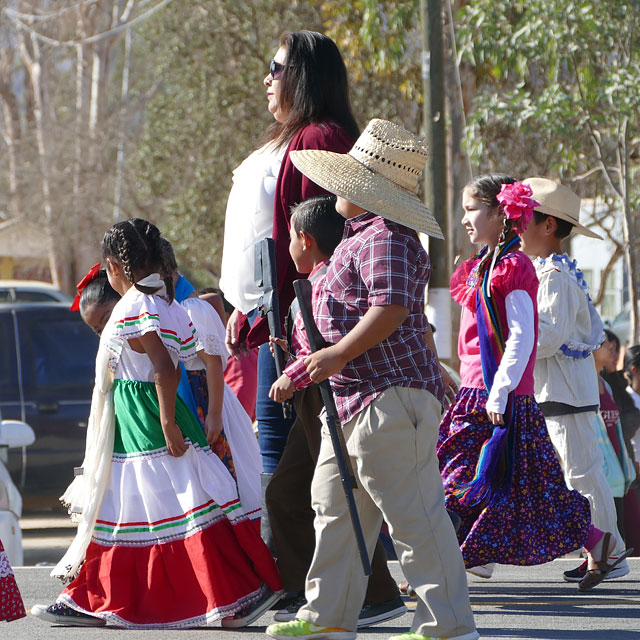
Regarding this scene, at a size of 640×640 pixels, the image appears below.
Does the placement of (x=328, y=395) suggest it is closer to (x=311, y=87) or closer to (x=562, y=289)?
(x=311, y=87)

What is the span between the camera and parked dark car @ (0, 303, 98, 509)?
10742 millimetres

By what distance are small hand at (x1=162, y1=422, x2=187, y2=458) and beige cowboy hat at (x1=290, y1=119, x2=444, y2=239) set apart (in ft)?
3.82

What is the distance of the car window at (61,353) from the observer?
36.1 feet

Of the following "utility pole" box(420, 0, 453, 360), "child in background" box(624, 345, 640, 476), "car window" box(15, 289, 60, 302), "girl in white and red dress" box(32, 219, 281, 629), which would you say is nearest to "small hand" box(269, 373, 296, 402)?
"girl in white and red dress" box(32, 219, 281, 629)

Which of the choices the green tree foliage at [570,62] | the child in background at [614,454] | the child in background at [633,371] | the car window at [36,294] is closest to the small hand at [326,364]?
the child in background at [614,454]

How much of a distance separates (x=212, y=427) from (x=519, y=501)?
4.51 feet

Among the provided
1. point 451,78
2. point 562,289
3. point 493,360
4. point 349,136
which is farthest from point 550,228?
point 451,78

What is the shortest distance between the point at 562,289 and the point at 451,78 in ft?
40.0

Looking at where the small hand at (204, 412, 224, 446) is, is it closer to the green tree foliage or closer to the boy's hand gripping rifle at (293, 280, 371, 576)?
the boy's hand gripping rifle at (293, 280, 371, 576)

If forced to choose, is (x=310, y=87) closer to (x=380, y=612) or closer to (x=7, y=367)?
(x=380, y=612)

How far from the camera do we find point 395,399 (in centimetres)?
419

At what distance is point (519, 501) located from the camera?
542cm

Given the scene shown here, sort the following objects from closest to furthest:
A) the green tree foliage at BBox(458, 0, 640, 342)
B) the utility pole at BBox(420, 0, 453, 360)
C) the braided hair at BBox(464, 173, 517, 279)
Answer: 1. the braided hair at BBox(464, 173, 517, 279)
2. the utility pole at BBox(420, 0, 453, 360)
3. the green tree foliage at BBox(458, 0, 640, 342)

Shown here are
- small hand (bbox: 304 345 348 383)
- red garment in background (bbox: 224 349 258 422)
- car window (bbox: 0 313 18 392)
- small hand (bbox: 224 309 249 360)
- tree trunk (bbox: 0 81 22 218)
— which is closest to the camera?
small hand (bbox: 304 345 348 383)
